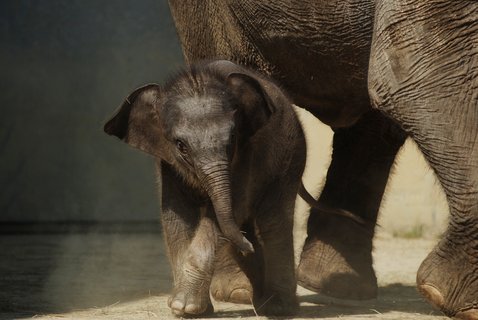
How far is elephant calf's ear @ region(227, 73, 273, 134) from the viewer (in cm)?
600

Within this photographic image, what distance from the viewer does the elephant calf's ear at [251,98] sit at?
6.00 meters

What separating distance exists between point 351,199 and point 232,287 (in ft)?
3.86

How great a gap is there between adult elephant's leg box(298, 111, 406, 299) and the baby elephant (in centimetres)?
96

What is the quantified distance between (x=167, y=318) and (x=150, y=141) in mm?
804

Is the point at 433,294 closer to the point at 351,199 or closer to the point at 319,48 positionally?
the point at 319,48

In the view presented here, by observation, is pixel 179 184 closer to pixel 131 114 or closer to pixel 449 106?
pixel 131 114

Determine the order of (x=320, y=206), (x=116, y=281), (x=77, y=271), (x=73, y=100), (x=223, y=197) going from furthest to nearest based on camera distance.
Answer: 1. (x=73, y=100)
2. (x=77, y=271)
3. (x=116, y=281)
4. (x=320, y=206)
5. (x=223, y=197)

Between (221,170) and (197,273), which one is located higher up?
(221,170)

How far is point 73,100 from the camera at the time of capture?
416 inches

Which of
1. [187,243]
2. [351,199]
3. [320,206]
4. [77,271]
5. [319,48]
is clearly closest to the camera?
[187,243]

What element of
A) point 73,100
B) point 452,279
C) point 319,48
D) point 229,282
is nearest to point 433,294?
point 452,279

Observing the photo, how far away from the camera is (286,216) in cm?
623

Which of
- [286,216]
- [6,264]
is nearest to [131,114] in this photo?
[286,216]

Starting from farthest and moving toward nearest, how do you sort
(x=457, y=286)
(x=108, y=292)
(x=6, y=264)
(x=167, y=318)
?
(x=6, y=264), (x=108, y=292), (x=167, y=318), (x=457, y=286)
